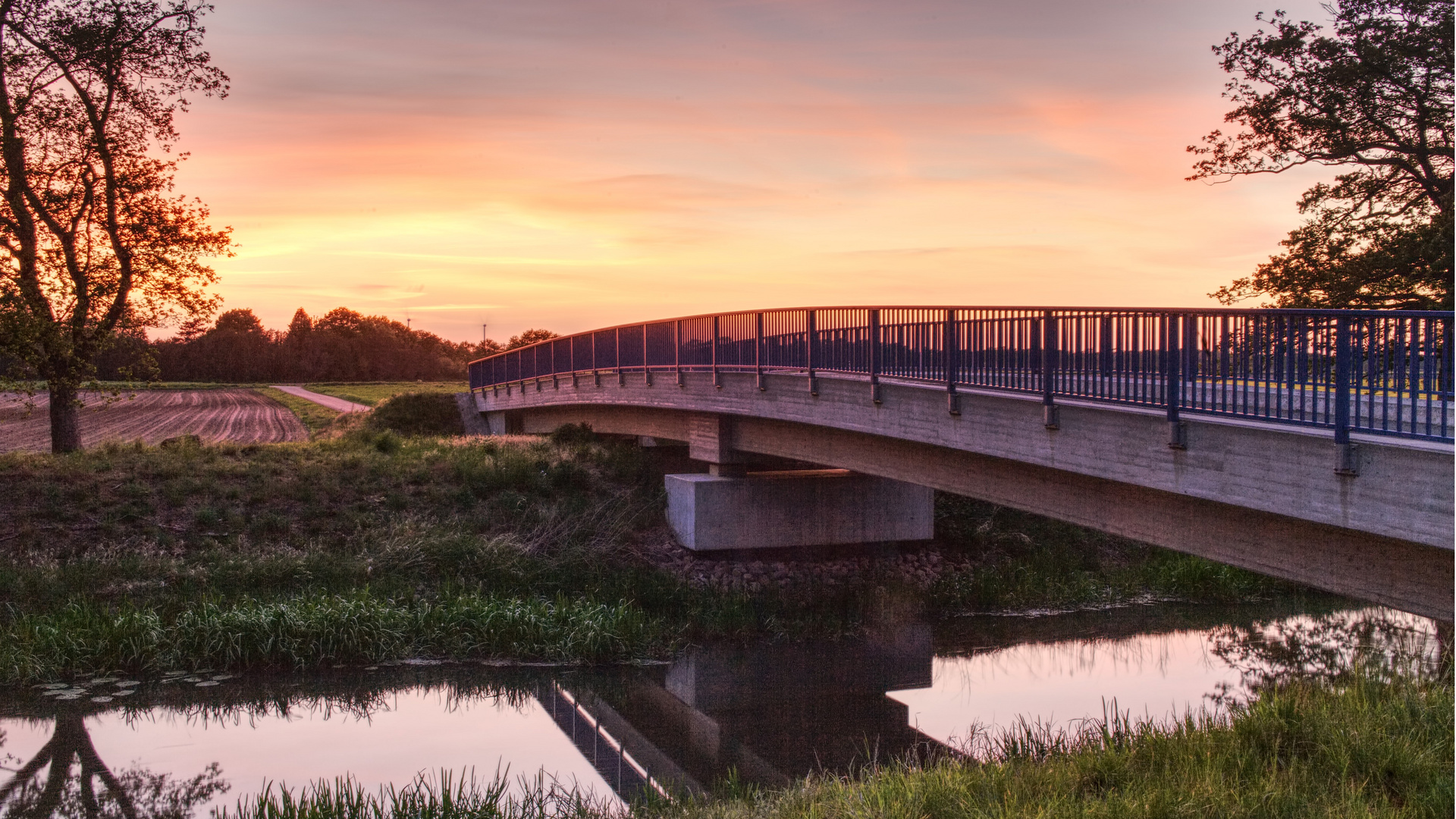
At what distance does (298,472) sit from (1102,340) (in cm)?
1704

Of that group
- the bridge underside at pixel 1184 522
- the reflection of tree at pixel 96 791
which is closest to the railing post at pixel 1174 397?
the bridge underside at pixel 1184 522

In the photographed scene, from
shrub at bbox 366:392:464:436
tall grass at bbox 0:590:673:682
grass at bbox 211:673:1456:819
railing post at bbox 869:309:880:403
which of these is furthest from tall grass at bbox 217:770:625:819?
shrub at bbox 366:392:464:436

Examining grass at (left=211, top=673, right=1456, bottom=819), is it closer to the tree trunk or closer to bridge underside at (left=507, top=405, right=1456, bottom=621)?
bridge underside at (left=507, top=405, right=1456, bottom=621)

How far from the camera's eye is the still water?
11.4 meters

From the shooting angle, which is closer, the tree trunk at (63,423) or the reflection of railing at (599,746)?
the reflection of railing at (599,746)

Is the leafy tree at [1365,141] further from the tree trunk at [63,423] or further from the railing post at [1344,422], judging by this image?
the tree trunk at [63,423]

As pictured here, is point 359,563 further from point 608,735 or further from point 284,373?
point 284,373

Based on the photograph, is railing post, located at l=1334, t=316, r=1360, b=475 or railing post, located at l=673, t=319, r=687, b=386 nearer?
railing post, located at l=1334, t=316, r=1360, b=475

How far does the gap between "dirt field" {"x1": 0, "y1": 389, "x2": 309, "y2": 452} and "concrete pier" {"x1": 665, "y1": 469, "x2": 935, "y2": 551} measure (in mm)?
15292

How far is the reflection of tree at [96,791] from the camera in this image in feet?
33.8

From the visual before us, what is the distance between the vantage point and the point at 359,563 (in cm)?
1908

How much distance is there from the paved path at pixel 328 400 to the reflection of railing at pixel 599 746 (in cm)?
3393

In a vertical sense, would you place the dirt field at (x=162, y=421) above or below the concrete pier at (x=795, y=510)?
above

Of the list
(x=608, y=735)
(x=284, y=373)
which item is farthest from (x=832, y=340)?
(x=284, y=373)
